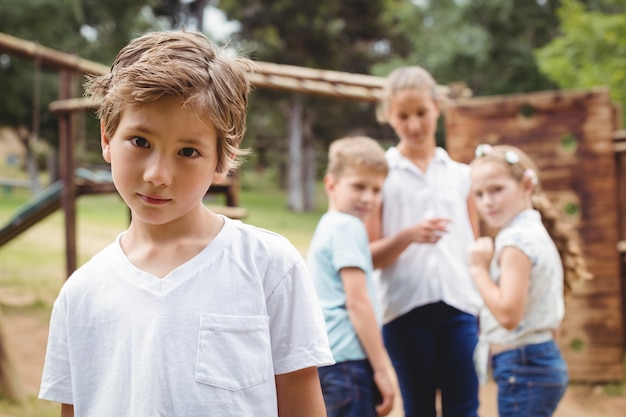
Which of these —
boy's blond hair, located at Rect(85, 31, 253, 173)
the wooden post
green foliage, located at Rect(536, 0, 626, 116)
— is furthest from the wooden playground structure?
green foliage, located at Rect(536, 0, 626, 116)

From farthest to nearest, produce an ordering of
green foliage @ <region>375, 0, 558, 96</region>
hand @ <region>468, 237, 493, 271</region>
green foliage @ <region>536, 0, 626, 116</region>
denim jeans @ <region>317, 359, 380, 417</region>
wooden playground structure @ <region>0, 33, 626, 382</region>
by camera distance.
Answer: green foliage @ <region>375, 0, 558, 96</region> < green foliage @ <region>536, 0, 626, 116</region> < wooden playground structure @ <region>0, 33, 626, 382</region> < hand @ <region>468, 237, 493, 271</region> < denim jeans @ <region>317, 359, 380, 417</region>

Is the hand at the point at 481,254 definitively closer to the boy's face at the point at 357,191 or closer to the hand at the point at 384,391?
the boy's face at the point at 357,191

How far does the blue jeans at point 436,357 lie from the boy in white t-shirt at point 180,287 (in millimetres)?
1296

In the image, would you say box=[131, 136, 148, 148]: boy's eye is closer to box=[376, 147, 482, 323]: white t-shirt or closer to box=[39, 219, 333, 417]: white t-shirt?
box=[39, 219, 333, 417]: white t-shirt

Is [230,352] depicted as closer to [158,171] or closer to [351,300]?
[158,171]

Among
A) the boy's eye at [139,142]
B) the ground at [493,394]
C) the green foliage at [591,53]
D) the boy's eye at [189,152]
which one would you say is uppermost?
the green foliage at [591,53]

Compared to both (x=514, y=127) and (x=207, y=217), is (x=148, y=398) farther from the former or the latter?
(x=514, y=127)

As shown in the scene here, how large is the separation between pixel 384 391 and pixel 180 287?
125 cm

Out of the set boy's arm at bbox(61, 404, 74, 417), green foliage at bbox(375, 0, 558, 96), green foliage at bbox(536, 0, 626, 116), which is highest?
green foliage at bbox(375, 0, 558, 96)

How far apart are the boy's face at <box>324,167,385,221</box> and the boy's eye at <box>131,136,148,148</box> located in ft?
4.08

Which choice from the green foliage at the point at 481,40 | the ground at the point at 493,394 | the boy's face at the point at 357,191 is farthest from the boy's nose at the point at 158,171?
the green foliage at the point at 481,40

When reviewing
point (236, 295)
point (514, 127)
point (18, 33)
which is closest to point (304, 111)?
point (18, 33)

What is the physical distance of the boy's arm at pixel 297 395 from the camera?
4.02ft

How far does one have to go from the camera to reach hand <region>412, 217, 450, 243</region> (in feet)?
7.66
